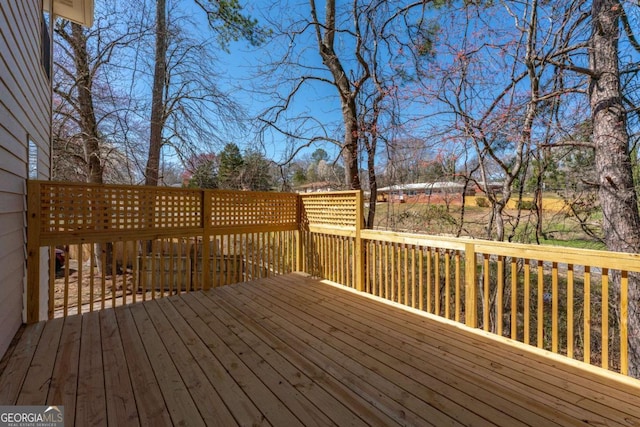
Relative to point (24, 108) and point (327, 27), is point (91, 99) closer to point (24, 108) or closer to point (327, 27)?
point (24, 108)

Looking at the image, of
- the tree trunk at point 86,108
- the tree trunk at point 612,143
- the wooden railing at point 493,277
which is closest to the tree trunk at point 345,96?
the wooden railing at point 493,277

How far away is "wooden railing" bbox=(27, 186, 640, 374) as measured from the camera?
2.12 m

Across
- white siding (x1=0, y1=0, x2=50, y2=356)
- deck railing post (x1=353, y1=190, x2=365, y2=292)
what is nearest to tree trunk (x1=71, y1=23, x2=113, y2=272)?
white siding (x1=0, y1=0, x2=50, y2=356)

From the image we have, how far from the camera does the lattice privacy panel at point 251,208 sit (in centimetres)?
390

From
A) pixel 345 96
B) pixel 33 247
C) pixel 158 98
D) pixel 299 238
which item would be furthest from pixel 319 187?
pixel 33 247

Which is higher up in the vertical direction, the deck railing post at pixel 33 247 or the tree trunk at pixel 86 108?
the tree trunk at pixel 86 108

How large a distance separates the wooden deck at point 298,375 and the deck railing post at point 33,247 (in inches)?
8.0

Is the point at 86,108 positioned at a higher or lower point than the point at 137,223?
higher

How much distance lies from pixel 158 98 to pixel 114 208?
4990 millimetres

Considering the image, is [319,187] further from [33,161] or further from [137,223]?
[33,161]

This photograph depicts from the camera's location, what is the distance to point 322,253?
426cm

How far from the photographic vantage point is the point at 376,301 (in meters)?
3.29

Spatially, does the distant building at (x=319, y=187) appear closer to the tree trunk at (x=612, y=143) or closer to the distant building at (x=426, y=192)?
the distant building at (x=426, y=192)

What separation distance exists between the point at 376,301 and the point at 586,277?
1876mm
